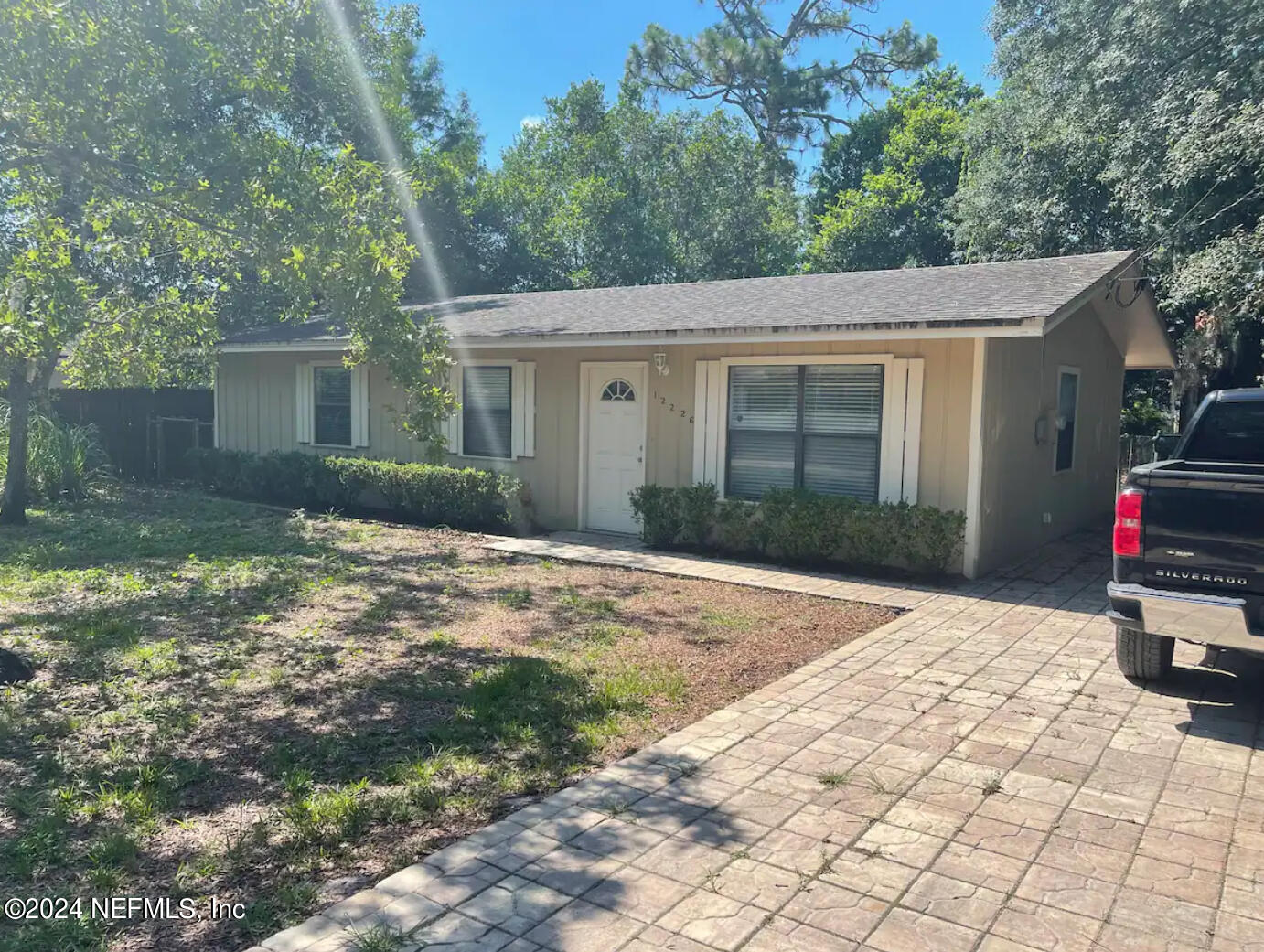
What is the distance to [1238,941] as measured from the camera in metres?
2.85

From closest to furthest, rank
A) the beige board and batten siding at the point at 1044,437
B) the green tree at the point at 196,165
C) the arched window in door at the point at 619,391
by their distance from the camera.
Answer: the green tree at the point at 196,165 < the beige board and batten siding at the point at 1044,437 < the arched window in door at the point at 619,391

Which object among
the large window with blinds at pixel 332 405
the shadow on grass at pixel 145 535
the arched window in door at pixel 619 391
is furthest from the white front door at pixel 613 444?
the large window with blinds at pixel 332 405

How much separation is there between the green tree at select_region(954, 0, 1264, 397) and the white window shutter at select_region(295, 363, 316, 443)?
12393 millimetres

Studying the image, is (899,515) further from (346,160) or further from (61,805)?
(61,805)

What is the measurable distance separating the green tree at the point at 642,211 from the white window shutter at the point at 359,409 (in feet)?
45.1

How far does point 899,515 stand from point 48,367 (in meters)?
11.2

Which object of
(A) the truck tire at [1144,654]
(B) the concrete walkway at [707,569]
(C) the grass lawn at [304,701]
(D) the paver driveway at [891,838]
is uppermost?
→ (A) the truck tire at [1144,654]

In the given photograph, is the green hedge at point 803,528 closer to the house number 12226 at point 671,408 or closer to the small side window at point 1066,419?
the house number 12226 at point 671,408

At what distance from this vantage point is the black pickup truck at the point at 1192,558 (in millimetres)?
4434

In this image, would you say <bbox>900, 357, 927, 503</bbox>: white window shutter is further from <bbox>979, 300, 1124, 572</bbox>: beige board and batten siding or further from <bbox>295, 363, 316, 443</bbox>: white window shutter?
<bbox>295, 363, 316, 443</bbox>: white window shutter

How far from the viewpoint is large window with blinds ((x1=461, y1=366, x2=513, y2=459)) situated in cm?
1212

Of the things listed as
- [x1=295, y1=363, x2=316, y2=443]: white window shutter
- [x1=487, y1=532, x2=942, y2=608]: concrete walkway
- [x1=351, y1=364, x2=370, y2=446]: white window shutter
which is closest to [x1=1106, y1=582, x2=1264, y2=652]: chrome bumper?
[x1=487, y1=532, x2=942, y2=608]: concrete walkway

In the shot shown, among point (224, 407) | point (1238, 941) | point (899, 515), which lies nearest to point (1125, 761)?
point (1238, 941)

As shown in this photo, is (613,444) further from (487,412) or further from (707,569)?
(707,569)
